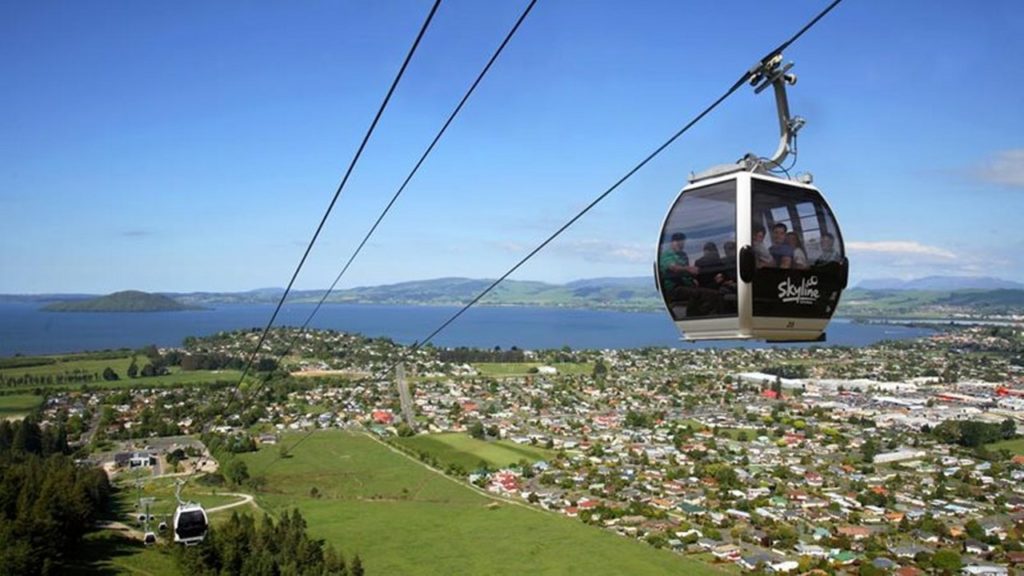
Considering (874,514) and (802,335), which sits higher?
(802,335)

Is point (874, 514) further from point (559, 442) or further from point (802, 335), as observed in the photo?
point (802, 335)

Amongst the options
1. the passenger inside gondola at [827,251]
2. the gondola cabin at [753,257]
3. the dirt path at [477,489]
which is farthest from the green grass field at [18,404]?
the passenger inside gondola at [827,251]

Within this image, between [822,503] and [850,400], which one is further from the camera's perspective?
[850,400]

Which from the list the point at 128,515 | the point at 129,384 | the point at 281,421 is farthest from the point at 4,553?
the point at 129,384

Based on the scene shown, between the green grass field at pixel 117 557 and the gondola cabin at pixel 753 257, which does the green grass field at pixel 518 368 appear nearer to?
the green grass field at pixel 117 557

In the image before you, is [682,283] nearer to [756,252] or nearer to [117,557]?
[756,252]

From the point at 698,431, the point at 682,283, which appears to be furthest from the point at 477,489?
the point at 682,283
